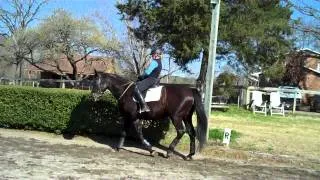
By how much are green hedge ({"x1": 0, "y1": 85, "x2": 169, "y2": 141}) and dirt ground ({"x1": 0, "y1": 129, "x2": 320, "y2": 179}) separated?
0.62 m

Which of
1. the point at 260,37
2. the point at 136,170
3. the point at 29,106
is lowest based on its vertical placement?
the point at 136,170

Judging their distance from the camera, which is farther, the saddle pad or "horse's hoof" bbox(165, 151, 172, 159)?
the saddle pad

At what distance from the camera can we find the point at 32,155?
10.9m

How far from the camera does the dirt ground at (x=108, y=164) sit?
926 centimetres

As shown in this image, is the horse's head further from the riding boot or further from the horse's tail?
the horse's tail

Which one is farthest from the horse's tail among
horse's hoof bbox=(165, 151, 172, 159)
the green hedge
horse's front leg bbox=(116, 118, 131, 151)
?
horse's front leg bbox=(116, 118, 131, 151)

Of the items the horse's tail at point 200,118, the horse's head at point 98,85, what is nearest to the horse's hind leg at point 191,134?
the horse's tail at point 200,118

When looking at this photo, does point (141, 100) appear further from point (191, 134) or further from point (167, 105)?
point (191, 134)

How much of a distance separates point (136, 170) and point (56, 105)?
499cm

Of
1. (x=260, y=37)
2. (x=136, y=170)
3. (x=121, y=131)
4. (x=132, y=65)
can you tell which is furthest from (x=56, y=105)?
(x=132, y=65)

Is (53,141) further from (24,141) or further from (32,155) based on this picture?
(32,155)

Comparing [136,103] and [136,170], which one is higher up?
[136,103]

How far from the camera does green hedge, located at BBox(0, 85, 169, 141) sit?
14.0 meters

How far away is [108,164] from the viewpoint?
10344 mm
